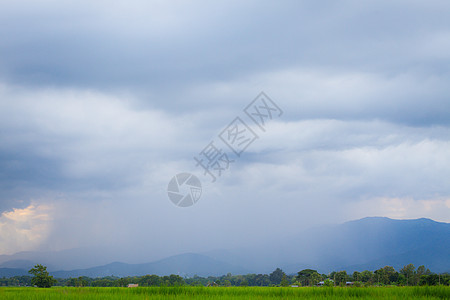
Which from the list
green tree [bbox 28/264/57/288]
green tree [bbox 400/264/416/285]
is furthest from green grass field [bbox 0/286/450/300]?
green tree [bbox 400/264/416/285]

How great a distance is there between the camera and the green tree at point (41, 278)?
29.5 meters

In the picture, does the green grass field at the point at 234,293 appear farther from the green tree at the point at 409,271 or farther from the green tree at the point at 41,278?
the green tree at the point at 409,271

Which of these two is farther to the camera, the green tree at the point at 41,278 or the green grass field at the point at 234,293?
the green tree at the point at 41,278

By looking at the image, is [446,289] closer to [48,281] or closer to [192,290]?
[192,290]

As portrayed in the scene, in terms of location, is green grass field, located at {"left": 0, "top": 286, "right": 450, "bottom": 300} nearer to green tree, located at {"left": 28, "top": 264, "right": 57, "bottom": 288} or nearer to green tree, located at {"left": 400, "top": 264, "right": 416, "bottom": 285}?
green tree, located at {"left": 28, "top": 264, "right": 57, "bottom": 288}

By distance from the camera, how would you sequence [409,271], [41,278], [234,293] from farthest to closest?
[409,271] → [41,278] → [234,293]

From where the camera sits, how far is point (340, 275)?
35.7m

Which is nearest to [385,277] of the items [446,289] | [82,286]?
[446,289]

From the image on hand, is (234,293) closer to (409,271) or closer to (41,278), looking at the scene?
(41,278)

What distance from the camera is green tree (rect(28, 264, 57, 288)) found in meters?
29.5

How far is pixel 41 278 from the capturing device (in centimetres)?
2950

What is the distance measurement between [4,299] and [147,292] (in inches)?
158

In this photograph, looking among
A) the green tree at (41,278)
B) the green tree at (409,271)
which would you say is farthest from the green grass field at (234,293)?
the green tree at (409,271)

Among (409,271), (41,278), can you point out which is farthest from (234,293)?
(409,271)
